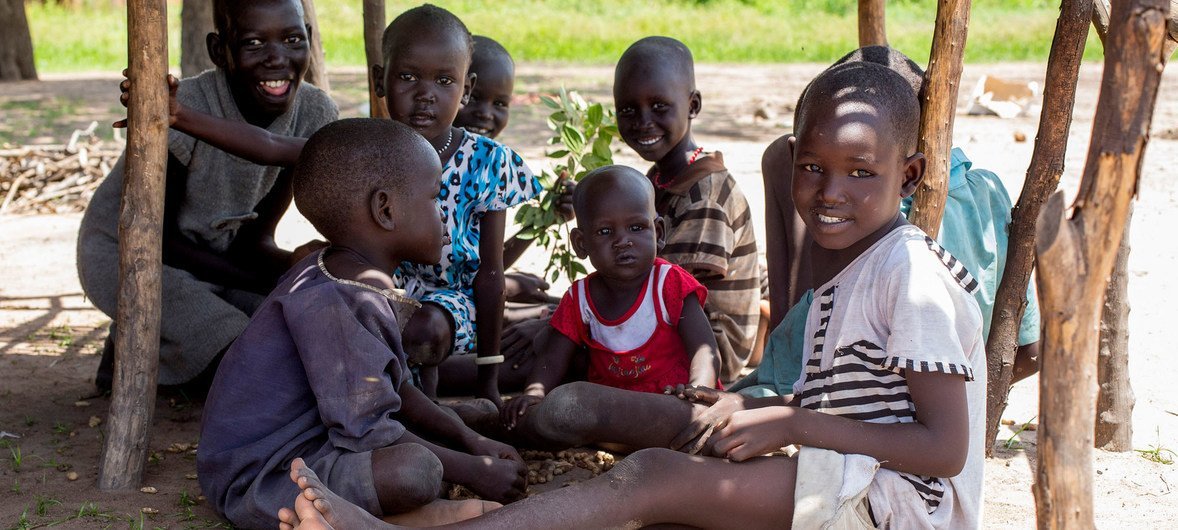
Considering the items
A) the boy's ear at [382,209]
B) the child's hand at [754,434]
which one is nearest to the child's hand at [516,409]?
the boy's ear at [382,209]

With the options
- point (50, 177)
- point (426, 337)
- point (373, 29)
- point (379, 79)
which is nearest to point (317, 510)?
point (426, 337)

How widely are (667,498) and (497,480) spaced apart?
531 millimetres

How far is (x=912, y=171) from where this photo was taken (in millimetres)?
2490

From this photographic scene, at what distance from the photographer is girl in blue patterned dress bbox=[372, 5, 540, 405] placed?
3.57m

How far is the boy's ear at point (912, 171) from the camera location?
246 centimetres

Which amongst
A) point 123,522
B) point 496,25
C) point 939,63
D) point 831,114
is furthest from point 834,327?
point 496,25

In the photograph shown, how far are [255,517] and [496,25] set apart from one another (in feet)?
A: 61.4

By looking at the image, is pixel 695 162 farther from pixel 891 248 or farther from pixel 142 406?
pixel 142 406

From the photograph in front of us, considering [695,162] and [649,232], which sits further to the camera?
[695,162]

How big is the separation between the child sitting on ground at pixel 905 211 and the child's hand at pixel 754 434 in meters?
0.61

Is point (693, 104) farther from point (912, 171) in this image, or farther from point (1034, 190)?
point (912, 171)

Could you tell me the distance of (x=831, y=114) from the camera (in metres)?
2.40

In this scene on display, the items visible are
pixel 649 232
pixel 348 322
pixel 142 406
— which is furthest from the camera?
pixel 649 232

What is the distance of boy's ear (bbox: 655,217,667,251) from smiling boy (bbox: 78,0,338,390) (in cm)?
132
